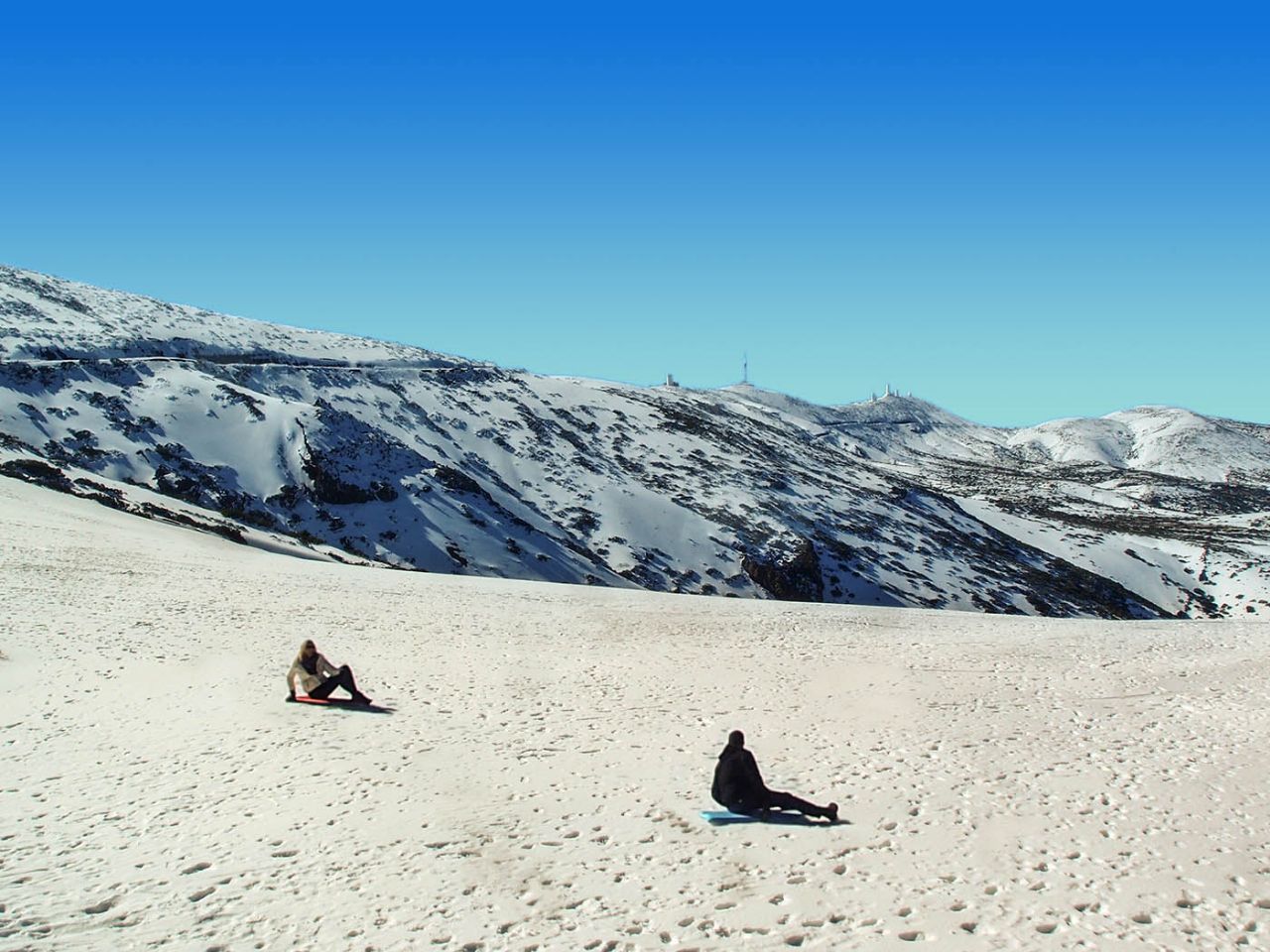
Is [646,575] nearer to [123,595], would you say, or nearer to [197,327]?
[123,595]

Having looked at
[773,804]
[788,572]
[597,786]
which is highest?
[773,804]

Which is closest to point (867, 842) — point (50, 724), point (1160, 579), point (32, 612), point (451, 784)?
point (451, 784)

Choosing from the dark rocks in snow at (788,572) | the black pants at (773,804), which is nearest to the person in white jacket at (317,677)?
the black pants at (773,804)

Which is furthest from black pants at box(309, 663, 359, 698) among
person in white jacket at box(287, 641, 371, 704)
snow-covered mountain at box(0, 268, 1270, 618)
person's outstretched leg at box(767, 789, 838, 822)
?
snow-covered mountain at box(0, 268, 1270, 618)

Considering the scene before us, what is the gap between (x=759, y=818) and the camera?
11.8m

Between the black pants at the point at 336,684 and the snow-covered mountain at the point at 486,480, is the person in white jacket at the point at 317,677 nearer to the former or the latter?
the black pants at the point at 336,684

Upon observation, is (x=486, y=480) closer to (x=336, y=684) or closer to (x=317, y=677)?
(x=317, y=677)

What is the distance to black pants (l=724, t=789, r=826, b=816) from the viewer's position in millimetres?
11734

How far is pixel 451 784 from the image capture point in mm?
12852

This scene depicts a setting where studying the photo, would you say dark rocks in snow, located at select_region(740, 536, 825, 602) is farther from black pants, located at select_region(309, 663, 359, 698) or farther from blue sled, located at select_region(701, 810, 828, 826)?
blue sled, located at select_region(701, 810, 828, 826)

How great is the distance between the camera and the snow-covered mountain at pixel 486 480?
55.5 meters

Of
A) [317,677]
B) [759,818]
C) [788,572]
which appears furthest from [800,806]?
[788,572]

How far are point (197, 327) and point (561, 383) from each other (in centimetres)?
3437

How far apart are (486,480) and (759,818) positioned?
58.8 meters
